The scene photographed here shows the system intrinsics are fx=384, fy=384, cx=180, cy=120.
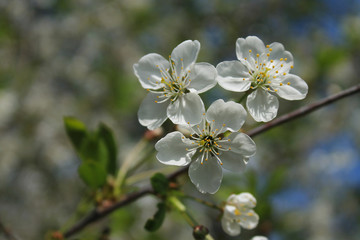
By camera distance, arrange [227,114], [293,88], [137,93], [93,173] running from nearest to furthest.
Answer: [227,114] → [293,88] → [93,173] → [137,93]

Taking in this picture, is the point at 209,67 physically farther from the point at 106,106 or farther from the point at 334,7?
the point at 334,7

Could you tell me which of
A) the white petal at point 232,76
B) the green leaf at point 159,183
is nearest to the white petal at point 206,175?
the green leaf at point 159,183

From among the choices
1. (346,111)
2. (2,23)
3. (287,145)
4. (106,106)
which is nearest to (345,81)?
(346,111)

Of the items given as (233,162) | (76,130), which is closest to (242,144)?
(233,162)

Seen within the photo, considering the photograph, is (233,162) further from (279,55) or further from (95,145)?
(95,145)

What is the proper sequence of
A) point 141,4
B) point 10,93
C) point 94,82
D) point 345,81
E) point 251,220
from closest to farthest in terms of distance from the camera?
1. point 251,220
2. point 10,93
3. point 345,81
4. point 94,82
5. point 141,4

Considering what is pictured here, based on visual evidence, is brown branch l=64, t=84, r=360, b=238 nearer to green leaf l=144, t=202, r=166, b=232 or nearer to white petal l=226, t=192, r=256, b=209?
green leaf l=144, t=202, r=166, b=232
